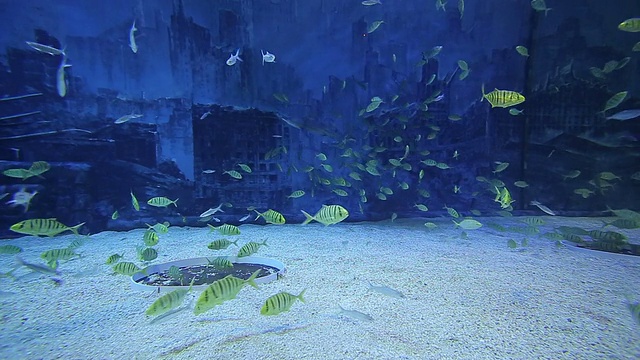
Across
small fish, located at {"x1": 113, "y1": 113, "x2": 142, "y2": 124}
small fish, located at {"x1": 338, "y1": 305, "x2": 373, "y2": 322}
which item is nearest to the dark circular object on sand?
small fish, located at {"x1": 338, "y1": 305, "x2": 373, "y2": 322}

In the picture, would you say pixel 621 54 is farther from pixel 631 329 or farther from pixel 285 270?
pixel 285 270

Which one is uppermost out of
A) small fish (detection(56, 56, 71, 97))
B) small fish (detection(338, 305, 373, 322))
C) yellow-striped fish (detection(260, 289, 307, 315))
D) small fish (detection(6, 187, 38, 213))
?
small fish (detection(56, 56, 71, 97))

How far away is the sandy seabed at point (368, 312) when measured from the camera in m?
2.42

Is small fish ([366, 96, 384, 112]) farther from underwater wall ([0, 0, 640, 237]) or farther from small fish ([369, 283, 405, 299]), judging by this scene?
small fish ([369, 283, 405, 299])

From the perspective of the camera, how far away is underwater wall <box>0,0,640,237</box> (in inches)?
285

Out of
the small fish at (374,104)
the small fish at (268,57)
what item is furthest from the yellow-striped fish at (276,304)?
the small fish at (268,57)

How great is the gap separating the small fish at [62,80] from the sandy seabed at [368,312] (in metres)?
3.97

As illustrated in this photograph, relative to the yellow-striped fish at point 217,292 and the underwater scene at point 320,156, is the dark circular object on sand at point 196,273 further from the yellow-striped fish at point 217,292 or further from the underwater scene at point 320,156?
the yellow-striped fish at point 217,292

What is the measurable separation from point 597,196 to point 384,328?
965 centimetres

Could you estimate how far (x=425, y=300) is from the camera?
3.37m

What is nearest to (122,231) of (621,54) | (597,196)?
(597,196)

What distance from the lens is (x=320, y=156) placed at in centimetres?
812

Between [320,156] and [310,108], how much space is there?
1.45 metres

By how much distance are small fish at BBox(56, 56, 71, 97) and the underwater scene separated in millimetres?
64
